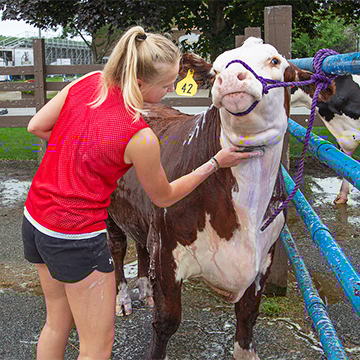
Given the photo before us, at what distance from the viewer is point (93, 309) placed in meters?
1.67

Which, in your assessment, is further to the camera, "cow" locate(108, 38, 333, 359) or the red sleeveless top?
"cow" locate(108, 38, 333, 359)

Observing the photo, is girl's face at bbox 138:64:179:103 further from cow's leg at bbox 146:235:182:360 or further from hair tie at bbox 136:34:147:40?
cow's leg at bbox 146:235:182:360

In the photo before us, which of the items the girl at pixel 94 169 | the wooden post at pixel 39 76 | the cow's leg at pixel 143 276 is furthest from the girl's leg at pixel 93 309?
the wooden post at pixel 39 76

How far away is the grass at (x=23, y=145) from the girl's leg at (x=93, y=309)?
6633 mm

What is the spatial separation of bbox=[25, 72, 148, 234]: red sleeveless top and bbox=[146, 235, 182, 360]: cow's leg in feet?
1.73

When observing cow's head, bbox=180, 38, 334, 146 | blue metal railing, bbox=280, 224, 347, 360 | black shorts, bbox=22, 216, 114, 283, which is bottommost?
blue metal railing, bbox=280, 224, 347, 360

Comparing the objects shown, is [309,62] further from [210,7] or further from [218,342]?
[210,7]

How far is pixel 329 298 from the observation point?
122 inches

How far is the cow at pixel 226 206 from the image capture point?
1.76 metres

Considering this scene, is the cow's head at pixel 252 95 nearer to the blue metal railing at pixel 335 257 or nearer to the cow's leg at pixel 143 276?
the blue metal railing at pixel 335 257

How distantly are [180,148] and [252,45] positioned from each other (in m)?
0.63

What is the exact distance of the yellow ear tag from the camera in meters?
2.23

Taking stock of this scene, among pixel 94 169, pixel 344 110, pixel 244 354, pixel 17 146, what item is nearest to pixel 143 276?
pixel 244 354

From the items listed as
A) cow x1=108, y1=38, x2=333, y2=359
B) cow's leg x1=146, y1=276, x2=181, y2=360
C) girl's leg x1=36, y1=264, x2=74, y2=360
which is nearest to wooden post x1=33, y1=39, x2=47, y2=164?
cow x1=108, y1=38, x2=333, y2=359
